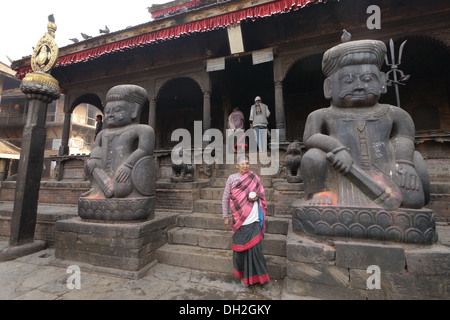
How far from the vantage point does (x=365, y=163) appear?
252 cm

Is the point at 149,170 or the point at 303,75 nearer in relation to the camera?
the point at 149,170

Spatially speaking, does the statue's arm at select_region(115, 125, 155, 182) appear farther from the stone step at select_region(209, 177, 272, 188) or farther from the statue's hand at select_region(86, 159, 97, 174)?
the stone step at select_region(209, 177, 272, 188)

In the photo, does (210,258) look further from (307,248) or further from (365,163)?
(365,163)

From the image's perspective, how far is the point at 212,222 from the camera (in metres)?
3.86

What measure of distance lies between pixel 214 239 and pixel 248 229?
42.7 inches

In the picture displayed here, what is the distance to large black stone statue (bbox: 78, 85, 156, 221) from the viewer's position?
331 centimetres


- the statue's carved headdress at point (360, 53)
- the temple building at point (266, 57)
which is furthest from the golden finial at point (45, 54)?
the statue's carved headdress at point (360, 53)

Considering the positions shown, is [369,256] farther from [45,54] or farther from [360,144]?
[45,54]

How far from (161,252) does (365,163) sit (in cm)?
324

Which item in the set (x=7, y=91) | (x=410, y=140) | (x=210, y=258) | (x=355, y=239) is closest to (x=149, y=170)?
(x=210, y=258)

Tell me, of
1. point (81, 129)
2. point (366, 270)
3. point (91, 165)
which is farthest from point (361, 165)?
point (81, 129)

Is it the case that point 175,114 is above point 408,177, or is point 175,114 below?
above

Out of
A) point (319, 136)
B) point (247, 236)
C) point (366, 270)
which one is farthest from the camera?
point (319, 136)
